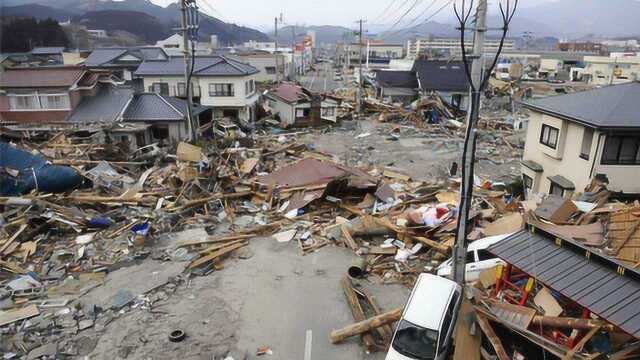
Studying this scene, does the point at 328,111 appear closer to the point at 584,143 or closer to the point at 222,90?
the point at 222,90

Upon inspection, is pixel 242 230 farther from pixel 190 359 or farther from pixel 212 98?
pixel 212 98

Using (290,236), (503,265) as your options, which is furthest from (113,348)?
(503,265)

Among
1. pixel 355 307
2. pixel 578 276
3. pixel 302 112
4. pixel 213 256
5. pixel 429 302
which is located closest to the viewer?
pixel 578 276

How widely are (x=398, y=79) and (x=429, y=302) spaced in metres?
41.6

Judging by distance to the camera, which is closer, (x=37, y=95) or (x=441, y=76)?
(x=37, y=95)

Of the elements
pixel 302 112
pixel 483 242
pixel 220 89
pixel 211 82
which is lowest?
pixel 483 242

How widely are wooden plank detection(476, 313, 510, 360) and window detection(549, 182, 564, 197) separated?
10182 millimetres

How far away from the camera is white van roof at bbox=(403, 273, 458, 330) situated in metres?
7.72

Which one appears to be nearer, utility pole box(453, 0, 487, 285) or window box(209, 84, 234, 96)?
utility pole box(453, 0, 487, 285)

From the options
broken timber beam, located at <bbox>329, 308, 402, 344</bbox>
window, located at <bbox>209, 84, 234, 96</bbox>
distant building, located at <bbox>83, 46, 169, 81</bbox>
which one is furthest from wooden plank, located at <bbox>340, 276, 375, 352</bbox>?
distant building, located at <bbox>83, 46, 169, 81</bbox>

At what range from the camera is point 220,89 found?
110 feet

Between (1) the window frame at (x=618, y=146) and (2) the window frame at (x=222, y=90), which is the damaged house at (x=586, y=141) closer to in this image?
(1) the window frame at (x=618, y=146)

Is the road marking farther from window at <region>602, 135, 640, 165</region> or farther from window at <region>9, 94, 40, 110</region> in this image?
window at <region>9, 94, 40, 110</region>

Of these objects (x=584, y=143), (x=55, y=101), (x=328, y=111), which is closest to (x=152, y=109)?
(x=55, y=101)
